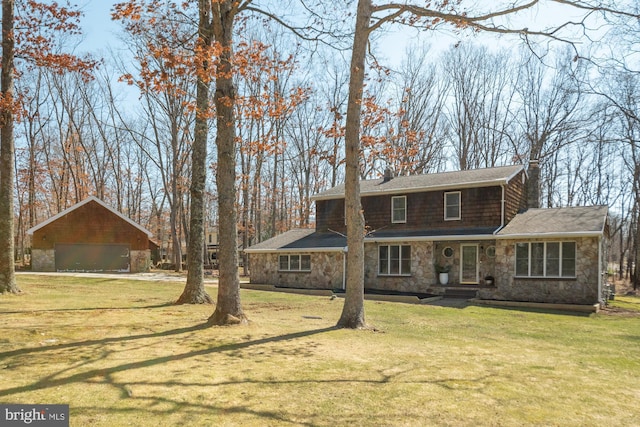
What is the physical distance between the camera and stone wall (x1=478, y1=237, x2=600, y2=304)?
1694cm

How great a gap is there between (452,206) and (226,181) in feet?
46.9

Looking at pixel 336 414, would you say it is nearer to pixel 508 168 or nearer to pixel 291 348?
pixel 291 348

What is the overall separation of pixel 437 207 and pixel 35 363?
1853cm

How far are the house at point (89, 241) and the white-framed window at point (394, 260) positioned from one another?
18308 mm

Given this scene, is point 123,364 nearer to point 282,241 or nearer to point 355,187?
point 355,187

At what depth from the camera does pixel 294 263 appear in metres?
24.1

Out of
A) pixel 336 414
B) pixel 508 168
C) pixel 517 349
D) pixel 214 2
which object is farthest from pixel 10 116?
pixel 508 168

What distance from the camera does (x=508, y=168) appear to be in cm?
2183

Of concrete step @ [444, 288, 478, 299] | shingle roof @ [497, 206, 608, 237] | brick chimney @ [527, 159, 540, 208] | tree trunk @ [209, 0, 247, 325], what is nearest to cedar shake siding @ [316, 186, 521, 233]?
shingle roof @ [497, 206, 608, 237]

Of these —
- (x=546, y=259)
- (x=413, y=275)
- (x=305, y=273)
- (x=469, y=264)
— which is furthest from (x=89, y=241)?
(x=546, y=259)

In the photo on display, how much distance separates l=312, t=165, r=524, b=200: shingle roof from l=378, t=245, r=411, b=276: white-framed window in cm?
297

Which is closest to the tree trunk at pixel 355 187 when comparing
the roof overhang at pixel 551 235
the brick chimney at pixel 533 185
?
the roof overhang at pixel 551 235

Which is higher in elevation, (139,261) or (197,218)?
(197,218)

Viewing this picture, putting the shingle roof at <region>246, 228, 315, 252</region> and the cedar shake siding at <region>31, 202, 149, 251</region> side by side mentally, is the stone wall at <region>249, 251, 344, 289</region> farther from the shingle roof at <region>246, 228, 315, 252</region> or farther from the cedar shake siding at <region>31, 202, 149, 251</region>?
the cedar shake siding at <region>31, 202, 149, 251</region>
